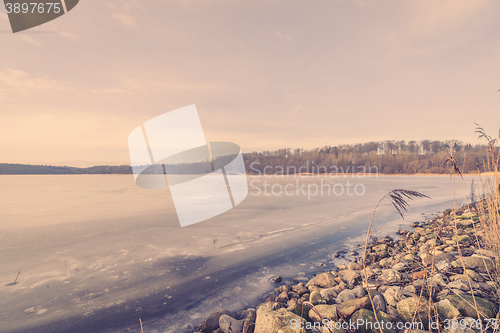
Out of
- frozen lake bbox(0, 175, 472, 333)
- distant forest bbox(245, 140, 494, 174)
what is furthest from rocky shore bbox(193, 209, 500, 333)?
distant forest bbox(245, 140, 494, 174)

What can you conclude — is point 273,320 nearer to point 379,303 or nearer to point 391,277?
point 379,303

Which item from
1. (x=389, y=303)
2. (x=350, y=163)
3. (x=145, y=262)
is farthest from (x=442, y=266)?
(x=350, y=163)

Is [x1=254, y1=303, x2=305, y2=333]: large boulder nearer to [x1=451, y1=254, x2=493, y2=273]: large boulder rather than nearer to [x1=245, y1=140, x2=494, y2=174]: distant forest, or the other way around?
[x1=451, y1=254, x2=493, y2=273]: large boulder

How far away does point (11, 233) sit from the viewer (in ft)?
24.6

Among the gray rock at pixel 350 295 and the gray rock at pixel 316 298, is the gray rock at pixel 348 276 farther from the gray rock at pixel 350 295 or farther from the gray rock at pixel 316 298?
the gray rock at pixel 316 298

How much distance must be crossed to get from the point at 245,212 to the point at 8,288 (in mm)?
8581

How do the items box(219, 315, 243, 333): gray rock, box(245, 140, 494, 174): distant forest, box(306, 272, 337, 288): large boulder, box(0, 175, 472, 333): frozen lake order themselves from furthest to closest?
box(245, 140, 494, 174): distant forest
box(306, 272, 337, 288): large boulder
box(0, 175, 472, 333): frozen lake
box(219, 315, 243, 333): gray rock

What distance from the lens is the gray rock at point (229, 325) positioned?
2983 millimetres

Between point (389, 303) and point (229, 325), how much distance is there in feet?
7.24

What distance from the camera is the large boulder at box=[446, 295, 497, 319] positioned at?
235 centimetres

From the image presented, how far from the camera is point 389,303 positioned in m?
2.94

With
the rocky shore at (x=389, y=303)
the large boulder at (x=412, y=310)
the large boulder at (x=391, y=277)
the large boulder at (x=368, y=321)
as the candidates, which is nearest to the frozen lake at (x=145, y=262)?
the rocky shore at (x=389, y=303)

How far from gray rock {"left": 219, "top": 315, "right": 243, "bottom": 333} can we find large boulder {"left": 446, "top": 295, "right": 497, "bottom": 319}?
2.66 meters

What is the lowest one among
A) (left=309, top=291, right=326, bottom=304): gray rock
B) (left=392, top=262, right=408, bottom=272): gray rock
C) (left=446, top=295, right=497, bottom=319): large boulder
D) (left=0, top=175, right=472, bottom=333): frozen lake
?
(left=0, top=175, right=472, bottom=333): frozen lake
